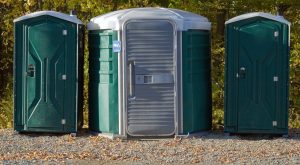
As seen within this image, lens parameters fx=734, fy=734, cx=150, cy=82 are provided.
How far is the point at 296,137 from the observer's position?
1188 cm

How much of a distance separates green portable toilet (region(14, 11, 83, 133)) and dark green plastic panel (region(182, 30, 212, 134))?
1.75 m

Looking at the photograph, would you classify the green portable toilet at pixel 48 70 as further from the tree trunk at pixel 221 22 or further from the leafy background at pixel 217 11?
the tree trunk at pixel 221 22

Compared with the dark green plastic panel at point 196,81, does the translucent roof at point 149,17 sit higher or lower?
higher

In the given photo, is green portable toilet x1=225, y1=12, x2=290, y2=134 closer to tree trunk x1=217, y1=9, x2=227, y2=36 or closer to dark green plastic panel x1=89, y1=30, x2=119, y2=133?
dark green plastic panel x1=89, y1=30, x2=119, y2=133

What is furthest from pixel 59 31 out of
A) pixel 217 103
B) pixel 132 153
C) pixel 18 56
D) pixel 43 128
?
pixel 217 103

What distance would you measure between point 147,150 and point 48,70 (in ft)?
7.48

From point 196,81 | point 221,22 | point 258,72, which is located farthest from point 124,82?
point 221,22

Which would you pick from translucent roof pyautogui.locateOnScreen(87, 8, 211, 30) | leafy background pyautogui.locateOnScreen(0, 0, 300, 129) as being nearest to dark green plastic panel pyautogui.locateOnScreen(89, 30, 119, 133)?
translucent roof pyautogui.locateOnScreen(87, 8, 211, 30)

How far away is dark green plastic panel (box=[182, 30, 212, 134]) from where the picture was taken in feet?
37.8

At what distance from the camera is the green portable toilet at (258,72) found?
37.6 feet

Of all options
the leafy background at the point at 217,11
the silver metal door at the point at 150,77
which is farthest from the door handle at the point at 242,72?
the leafy background at the point at 217,11

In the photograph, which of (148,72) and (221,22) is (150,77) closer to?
(148,72)

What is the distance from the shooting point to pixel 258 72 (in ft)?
37.9

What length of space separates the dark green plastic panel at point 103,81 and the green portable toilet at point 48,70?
0.29 meters
